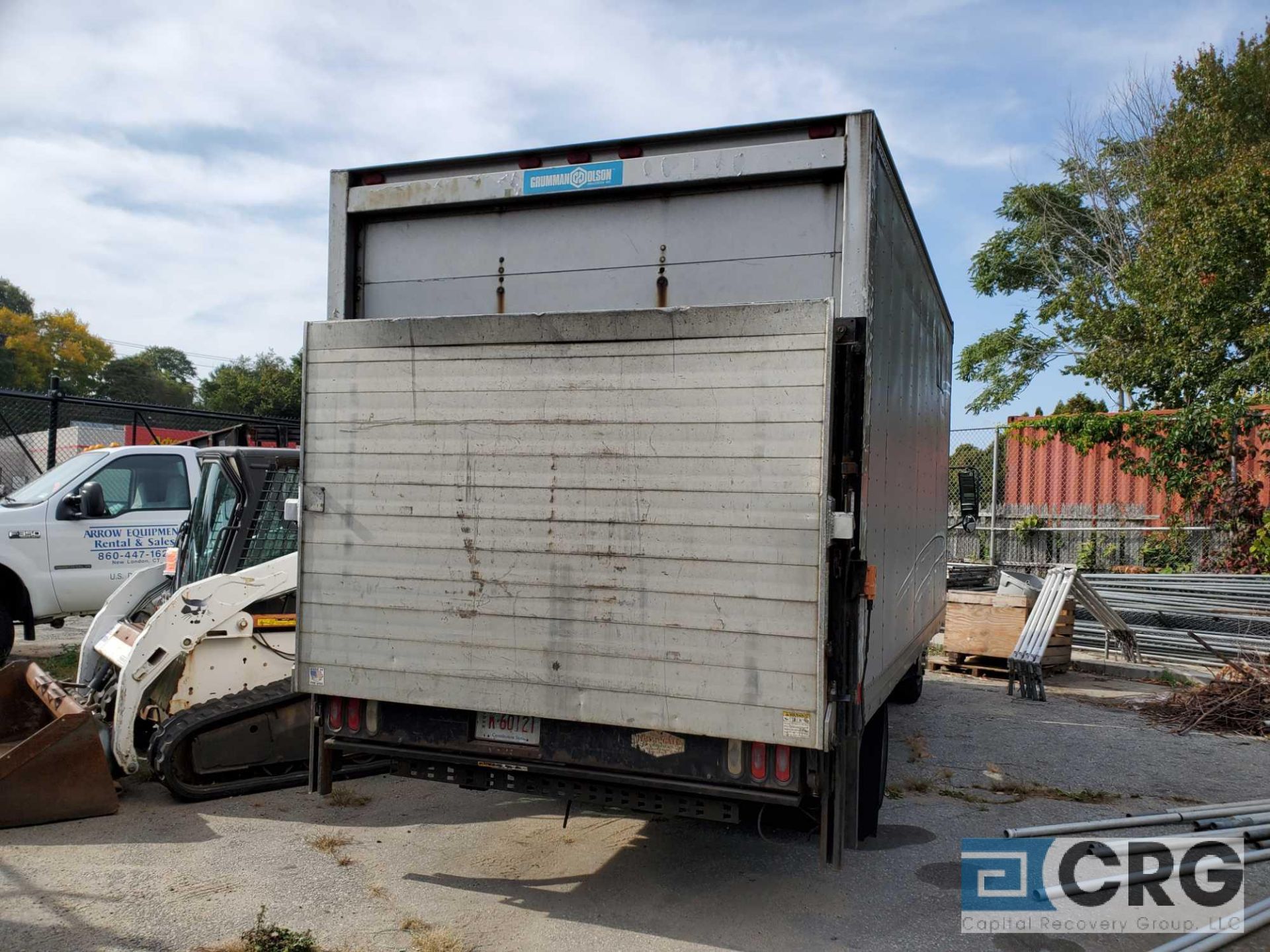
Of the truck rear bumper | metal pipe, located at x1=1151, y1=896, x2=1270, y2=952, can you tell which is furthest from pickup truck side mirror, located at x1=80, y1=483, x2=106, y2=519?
metal pipe, located at x1=1151, y1=896, x2=1270, y2=952

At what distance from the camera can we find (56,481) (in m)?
9.62

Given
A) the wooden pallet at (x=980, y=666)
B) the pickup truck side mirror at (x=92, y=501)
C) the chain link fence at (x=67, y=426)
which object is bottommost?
the wooden pallet at (x=980, y=666)

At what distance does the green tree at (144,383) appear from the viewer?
5666cm

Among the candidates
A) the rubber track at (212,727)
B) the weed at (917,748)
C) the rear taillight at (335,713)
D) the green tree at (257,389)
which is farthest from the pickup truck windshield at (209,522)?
the green tree at (257,389)

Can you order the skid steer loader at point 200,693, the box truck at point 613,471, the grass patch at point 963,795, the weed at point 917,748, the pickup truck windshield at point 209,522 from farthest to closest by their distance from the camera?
the weed at point 917,748
the pickup truck windshield at point 209,522
the grass patch at point 963,795
the skid steer loader at point 200,693
the box truck at point 613,471

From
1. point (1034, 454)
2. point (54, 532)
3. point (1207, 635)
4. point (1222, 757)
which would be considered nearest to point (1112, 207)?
point (1034, 454)

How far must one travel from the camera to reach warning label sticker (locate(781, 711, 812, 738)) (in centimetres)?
370

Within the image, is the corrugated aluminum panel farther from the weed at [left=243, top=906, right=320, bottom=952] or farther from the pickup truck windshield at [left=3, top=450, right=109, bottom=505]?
the pickup truck windshield at [left=3, top=450, right=109, bottom=505]

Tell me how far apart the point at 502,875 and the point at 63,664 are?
7143 mm

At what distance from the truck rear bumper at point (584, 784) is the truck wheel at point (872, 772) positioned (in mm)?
1017

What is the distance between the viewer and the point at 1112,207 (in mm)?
27219

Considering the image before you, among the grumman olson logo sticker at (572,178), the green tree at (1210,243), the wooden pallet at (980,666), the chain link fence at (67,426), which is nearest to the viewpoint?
the grumman olson logo sticker at (572,178)

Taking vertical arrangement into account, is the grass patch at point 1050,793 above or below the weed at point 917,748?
above

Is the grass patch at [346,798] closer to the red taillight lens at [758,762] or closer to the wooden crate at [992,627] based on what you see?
the red taillight lens at [758,762]
